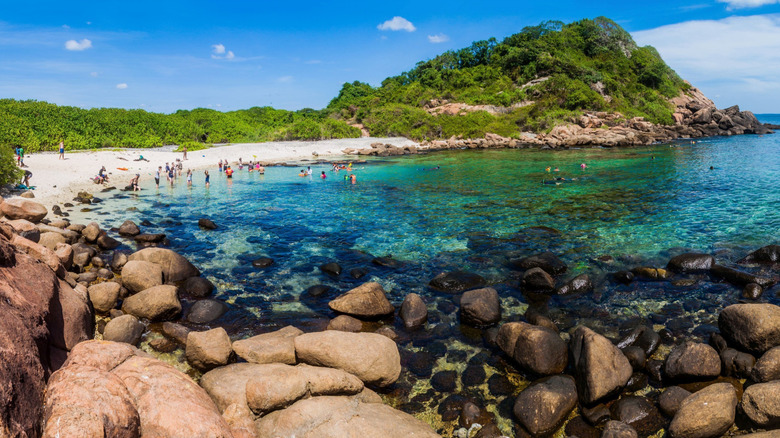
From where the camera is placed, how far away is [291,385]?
286 inches

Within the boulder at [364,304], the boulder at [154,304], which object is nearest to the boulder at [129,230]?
the boulder at [154,304]

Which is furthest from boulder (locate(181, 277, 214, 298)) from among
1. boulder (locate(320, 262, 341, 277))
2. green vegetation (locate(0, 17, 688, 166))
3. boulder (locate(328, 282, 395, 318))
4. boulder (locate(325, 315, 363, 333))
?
green vegetation (locate(0, 17, 688, 166))

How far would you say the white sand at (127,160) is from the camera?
3122cm

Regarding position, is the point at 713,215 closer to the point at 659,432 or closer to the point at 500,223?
the point at 500,223

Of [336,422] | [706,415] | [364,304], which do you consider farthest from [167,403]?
[706,415]

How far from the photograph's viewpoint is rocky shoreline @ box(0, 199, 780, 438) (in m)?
5.58

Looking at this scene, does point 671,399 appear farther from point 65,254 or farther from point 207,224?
point 207,224

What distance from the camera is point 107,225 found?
70.9ft

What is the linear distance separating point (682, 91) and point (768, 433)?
122 meters

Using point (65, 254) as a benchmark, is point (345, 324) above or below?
below

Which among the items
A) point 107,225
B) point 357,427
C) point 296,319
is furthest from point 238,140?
point 357,427

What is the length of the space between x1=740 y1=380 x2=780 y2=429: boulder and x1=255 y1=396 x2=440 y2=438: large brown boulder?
17.8 feet

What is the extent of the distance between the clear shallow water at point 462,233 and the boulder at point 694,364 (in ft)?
7.03

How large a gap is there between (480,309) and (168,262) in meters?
10.5
